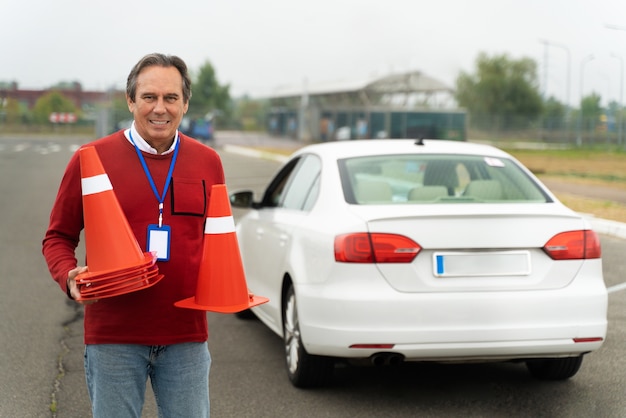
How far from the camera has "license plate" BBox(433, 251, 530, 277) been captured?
520cm

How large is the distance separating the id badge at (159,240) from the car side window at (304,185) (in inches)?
116

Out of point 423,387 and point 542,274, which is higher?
point 542,274

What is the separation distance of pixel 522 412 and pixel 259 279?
7.52ft

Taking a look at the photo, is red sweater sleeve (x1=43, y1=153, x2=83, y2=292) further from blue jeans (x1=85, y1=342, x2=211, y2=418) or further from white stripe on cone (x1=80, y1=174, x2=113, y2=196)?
blue jeans (x1=85, y1=342, x2=211, y2=418)

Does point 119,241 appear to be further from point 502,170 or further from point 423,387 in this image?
point 502,170

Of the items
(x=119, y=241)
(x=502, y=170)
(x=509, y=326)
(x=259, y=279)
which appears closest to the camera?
(x=119, y=241)

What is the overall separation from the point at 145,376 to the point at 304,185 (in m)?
3.41

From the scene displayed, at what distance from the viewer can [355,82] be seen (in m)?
60.7

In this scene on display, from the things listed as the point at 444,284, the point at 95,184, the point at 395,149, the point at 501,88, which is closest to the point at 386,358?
the point at 444,284

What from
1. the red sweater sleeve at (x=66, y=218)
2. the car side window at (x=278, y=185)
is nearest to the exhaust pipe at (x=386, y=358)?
the car side window at (x=278, y=185)

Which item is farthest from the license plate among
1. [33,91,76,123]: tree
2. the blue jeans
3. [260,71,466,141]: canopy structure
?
[33,91,76,123]: tree

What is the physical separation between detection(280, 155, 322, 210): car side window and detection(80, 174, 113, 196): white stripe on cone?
302cm

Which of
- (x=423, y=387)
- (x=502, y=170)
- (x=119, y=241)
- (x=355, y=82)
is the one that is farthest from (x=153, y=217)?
(x=355, y=82)

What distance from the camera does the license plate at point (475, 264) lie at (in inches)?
205
